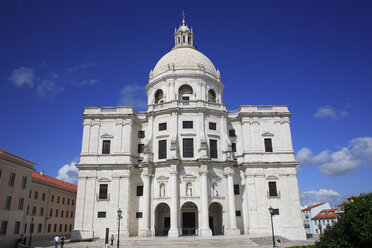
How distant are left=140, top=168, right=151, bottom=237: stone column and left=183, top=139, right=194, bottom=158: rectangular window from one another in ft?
17.9

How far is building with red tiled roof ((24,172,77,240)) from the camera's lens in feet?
152

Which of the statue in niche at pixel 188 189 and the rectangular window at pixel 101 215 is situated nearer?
the statue in niche at pixel 188 189

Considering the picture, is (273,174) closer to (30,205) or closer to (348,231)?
→ (348,231)

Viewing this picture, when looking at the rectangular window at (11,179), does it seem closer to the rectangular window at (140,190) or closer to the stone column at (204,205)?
the rectangular window at (140,190)

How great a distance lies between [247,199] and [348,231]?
67.2 ft

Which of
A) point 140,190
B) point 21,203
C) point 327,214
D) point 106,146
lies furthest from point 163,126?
point 327,214

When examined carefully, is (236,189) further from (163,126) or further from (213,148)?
(163,126)

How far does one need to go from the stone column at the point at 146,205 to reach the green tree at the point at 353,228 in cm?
2197

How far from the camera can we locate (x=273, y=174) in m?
39.7

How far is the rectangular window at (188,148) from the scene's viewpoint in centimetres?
3916

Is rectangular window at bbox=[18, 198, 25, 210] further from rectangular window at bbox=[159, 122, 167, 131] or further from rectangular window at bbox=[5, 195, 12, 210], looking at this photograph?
rectangular window at bbox=[159, 122, 167, 131]

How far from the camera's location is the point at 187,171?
38.1m

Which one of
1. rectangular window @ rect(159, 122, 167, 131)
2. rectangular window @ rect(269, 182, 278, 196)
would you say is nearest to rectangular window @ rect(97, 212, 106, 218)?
rectangular window @ rect(159, 122, 167, 131)

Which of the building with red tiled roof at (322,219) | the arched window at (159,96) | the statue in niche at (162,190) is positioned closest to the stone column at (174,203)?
the statue in niche at (162,190)
